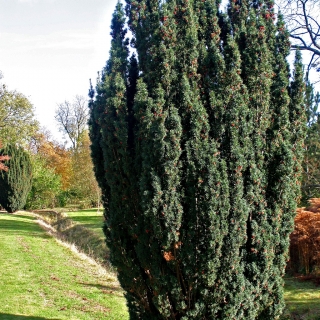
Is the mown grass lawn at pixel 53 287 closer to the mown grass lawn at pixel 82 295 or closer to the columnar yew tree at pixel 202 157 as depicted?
the mown grass lawn at pixel 82 295

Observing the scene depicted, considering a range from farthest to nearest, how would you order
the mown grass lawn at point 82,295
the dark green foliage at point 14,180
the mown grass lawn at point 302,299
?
the dark green foliage at point 14,180 → the mown grass lawn at point 302,299 → the mown grass lawn at point 82,295

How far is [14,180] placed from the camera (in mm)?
27547

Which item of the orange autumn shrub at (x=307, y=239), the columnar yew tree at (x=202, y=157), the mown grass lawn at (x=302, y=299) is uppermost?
the columnar yew tree at (x=202, y=157)

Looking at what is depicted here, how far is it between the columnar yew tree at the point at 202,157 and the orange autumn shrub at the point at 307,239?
19.3ft

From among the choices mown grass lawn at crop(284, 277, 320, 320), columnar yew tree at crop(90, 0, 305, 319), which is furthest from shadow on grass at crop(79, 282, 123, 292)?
columnar yew tree at crop(90, 0, 305, 319)

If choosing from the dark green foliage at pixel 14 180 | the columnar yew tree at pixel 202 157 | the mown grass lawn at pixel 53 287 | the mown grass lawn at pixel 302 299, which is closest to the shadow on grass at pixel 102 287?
the mown grass lawn at pixel 53 287

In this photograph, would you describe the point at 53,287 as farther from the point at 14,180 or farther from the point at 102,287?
the point at 14,180

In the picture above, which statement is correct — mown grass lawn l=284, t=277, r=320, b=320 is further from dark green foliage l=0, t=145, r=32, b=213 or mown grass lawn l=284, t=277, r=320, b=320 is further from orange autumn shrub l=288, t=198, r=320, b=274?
dark green foliage l=0, t=145, r=32, b=213

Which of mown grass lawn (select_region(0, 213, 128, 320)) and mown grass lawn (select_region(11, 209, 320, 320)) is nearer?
mown grass lawn (select_region(0, 213, 128, 320))

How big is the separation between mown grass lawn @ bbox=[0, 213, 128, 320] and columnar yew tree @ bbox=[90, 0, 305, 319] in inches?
127

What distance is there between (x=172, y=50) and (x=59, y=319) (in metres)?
5.27

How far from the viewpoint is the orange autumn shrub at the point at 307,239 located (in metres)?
9.72

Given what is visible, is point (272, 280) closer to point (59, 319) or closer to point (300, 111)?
point (300, 111)

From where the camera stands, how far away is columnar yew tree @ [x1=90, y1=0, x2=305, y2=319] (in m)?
3.78
